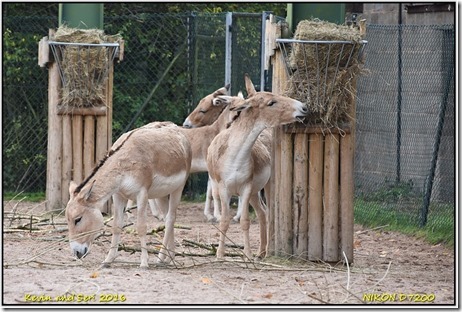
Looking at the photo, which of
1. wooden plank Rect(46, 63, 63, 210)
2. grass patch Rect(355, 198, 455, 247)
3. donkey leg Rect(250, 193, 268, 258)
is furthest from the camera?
wooden plank Rect(46, 63, 63, 210)

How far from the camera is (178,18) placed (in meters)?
16.4

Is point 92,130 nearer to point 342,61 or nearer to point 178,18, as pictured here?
point 178,18

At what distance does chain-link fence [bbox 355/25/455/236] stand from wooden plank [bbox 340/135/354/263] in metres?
2.09

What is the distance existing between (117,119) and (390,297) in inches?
346

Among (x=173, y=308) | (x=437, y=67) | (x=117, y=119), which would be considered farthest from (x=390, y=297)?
(x=117, y=119)

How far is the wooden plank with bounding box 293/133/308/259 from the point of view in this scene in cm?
1004

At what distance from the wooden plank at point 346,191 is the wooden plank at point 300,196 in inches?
13.3

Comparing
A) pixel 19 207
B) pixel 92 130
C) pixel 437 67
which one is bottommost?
pixel 19 207

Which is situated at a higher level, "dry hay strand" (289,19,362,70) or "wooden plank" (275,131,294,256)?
"dry hay strand" (289,19,362,70)

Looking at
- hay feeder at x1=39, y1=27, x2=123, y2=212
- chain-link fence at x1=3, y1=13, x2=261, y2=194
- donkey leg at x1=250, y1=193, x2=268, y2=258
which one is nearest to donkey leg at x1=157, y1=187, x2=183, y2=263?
donkey leg at x1=250, y1=193, x2=268, y2=258

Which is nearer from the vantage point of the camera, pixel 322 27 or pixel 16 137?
pixel 322 27

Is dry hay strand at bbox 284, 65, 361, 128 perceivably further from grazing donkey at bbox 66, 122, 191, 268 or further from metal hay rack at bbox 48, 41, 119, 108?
metal hay rack at bbox 48, 41, 119, 108

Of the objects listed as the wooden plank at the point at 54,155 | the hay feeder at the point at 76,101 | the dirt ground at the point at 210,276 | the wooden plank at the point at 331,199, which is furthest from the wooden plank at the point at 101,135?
the wooden plank at the point at 331,199

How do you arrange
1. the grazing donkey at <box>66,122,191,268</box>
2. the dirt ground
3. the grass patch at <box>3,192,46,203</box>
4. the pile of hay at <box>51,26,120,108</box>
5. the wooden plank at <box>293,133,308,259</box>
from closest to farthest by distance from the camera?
1. the dirt ground
2. the grazing donkey at <box>66,122,191,268</box>
3. the wooden plank at <box>293,133,308,259</box>
4. the pile of hay at <box>51,26,120,108</box>
5. the grass patch at <box>3,192,46,203</box>
